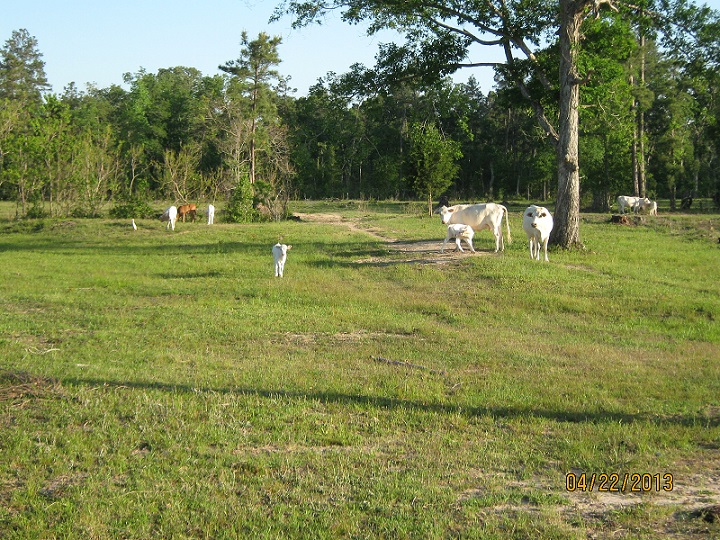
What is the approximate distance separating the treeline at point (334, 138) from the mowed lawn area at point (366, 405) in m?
9.06

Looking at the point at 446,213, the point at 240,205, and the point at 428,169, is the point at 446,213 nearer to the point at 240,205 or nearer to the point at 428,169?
the point at 428,169

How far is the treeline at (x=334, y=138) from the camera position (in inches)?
1017

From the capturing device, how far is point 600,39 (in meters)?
21.9

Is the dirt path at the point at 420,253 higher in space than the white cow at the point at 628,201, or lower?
lower

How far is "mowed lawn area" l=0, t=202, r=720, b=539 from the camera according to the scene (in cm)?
521

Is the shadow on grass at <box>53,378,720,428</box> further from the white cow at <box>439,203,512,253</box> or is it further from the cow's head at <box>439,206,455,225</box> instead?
the cow's head at <box>439,206,455,225</box>

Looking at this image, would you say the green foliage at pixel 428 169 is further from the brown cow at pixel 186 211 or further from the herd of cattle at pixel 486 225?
the herd of cattle at pixel 486 225

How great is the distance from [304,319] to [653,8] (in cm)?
1571

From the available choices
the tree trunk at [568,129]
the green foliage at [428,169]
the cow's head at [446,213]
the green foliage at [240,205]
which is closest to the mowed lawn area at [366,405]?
the cow's head at [446,213]

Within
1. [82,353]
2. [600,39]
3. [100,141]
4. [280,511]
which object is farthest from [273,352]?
[100,141]

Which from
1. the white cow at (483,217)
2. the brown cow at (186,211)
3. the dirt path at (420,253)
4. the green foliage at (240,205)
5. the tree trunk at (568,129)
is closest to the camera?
the dirt path at (420,253)
